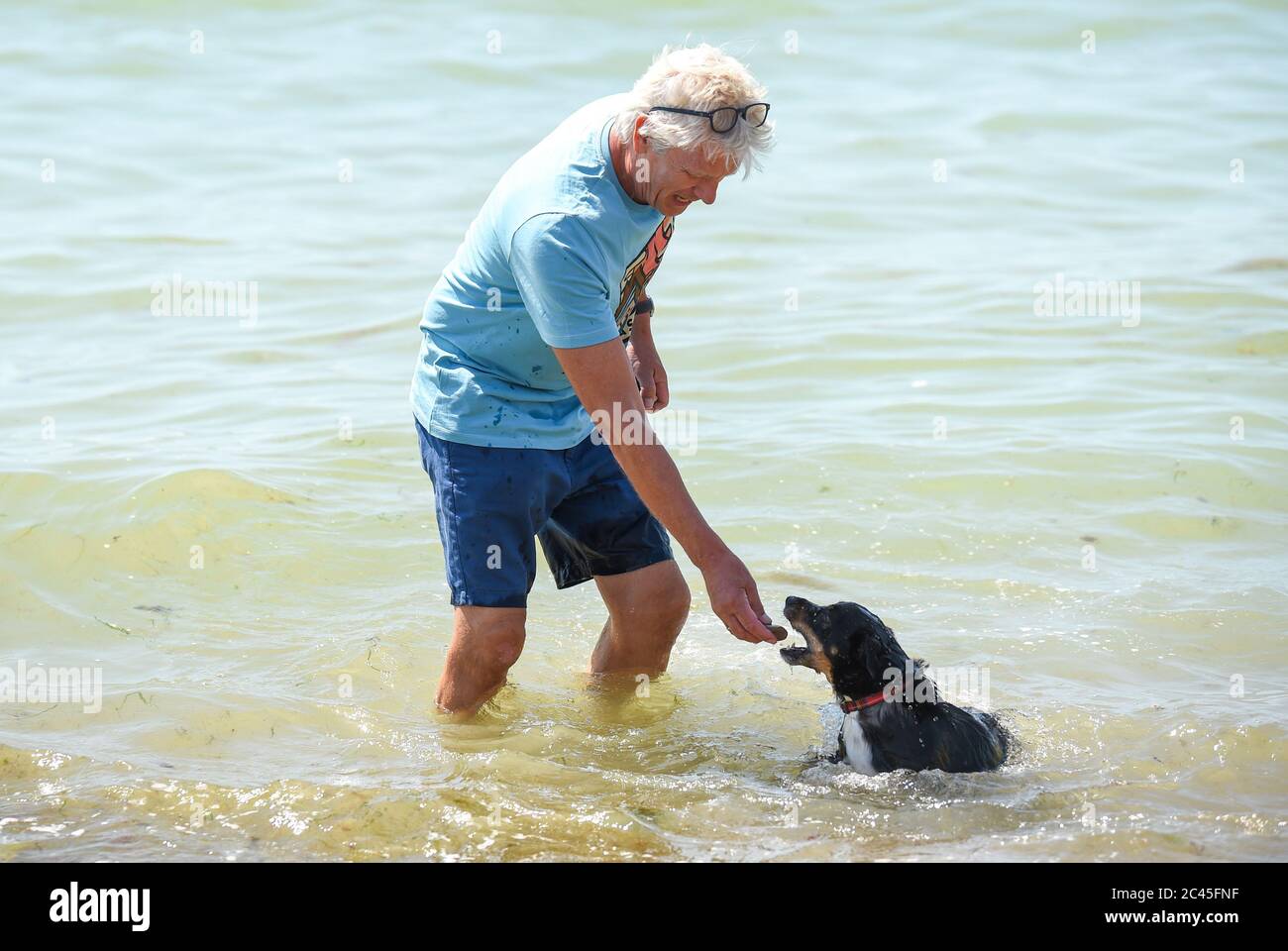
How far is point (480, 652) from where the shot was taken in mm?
4652

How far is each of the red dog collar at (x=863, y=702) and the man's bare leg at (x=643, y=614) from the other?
0.66m

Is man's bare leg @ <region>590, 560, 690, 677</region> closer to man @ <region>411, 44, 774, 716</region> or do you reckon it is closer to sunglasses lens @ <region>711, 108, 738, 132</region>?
man @ <region>411, 44, 774, 716</region>

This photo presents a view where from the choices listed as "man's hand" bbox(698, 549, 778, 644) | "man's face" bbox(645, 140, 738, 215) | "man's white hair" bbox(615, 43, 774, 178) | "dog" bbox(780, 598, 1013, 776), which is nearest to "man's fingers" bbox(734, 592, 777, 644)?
"man's hand" bbox(698, 549, 778, 644)

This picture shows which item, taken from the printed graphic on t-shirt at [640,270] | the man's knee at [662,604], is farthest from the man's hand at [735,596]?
the man's knee at [662,604]

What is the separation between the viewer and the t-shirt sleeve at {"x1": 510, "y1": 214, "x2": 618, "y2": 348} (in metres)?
3.90

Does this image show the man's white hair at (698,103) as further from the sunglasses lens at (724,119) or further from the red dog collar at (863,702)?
the red dog collar at (863,702)

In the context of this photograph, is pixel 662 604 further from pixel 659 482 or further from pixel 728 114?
pixel 728 114

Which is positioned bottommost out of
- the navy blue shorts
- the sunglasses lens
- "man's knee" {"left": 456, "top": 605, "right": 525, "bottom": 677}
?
"man's knee" {"left": 456, "top": 605, "right": 525, "bottom": 677}

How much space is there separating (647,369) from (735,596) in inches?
49.8

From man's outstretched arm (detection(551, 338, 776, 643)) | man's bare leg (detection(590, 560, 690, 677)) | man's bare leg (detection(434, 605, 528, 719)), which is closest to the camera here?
man's outstretched arm (detection(551, 338, 776, 643))

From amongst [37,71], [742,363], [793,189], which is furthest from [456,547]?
[37,71]

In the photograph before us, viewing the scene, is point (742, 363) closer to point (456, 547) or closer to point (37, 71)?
point (456, 547)

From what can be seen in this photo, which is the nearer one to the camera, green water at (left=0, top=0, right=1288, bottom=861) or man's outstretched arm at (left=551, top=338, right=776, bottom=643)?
man's outstretched arm at (left=551, top=338, right=776, bottom=643)

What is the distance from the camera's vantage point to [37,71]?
1784 centimetres
